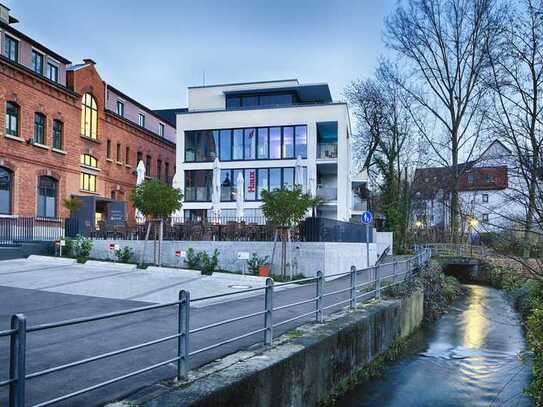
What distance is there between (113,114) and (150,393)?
31.9 meters

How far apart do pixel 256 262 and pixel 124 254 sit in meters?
5.76

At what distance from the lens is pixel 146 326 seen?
337 inches

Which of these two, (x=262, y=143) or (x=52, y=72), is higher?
(x=52, y=72)

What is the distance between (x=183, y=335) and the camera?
5.05 meters

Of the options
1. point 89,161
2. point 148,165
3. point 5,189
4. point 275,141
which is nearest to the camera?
point 5,189

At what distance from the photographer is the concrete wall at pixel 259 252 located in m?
18.0

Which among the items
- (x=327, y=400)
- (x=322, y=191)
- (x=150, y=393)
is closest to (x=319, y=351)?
(x=327, y=400)

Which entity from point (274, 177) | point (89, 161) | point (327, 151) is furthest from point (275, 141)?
point (89, 161)

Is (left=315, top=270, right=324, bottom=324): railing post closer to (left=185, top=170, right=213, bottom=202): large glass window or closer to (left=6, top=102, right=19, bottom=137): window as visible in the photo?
(left=6, top=102, right=19, bottom=137): window

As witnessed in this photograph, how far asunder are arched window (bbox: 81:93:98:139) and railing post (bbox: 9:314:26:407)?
29870 mm

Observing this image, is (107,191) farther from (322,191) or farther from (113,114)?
(322,191)

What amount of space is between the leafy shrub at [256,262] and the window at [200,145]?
600 inches

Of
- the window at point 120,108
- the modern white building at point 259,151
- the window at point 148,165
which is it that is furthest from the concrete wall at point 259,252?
the window at point 148,165

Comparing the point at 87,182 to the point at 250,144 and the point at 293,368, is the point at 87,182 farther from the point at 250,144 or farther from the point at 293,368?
the point at 293,368
